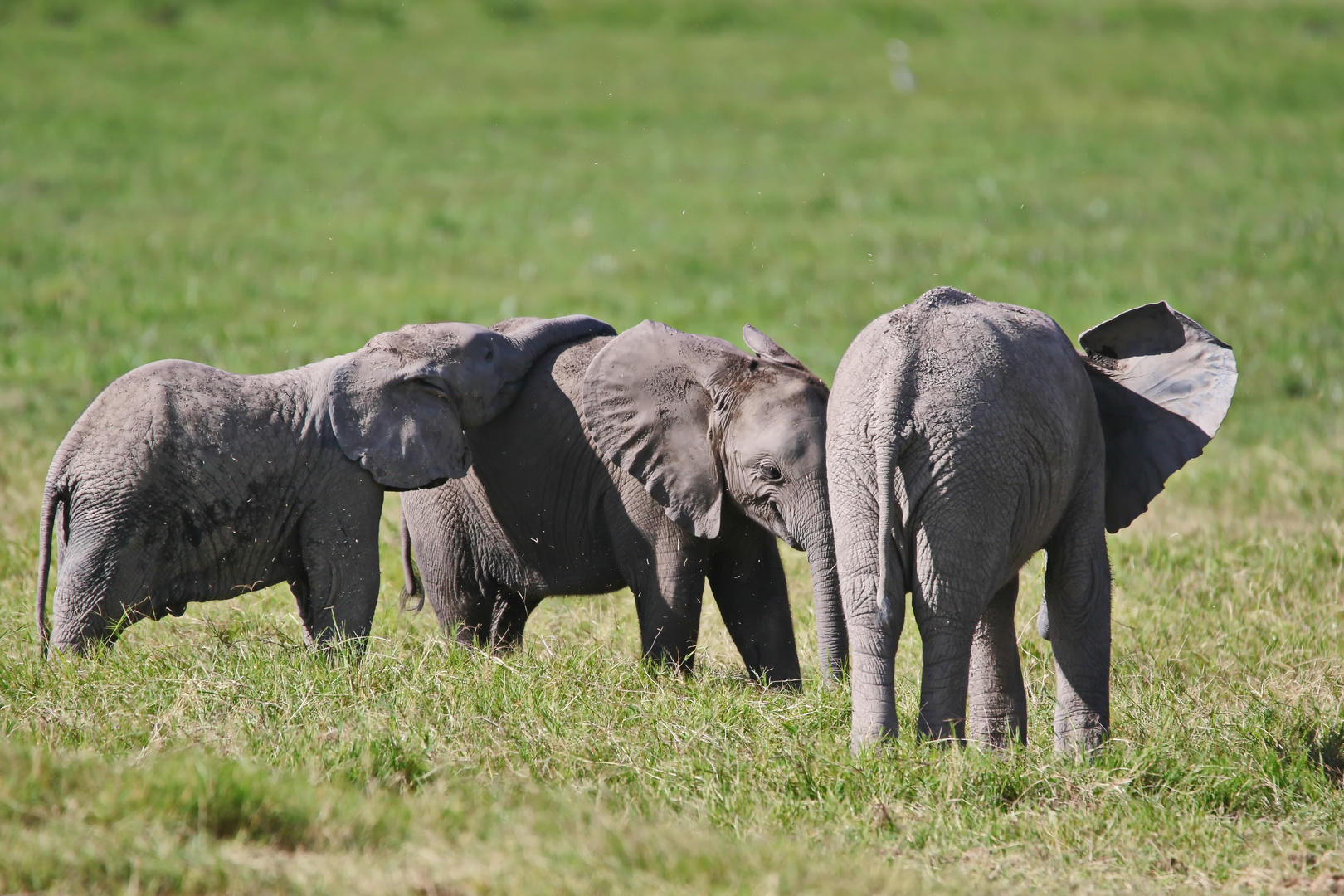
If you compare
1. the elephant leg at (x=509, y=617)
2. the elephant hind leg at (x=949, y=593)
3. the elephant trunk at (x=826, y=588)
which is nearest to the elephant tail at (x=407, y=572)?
the elephant leg at (x=509, y=617)

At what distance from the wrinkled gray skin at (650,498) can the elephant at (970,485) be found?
0.74m

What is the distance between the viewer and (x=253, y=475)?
19.7 feet

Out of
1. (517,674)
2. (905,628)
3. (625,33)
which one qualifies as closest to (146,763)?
(517,674)

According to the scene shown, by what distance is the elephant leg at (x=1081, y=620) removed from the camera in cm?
519

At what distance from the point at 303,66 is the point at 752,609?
2621cm

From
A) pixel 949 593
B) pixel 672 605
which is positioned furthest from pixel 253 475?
pixel 949 593

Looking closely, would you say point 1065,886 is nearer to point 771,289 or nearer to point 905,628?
point 905,628

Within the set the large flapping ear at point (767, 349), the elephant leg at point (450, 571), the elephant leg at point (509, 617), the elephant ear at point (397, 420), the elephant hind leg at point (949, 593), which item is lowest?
the elephant leg at point (509, 617)

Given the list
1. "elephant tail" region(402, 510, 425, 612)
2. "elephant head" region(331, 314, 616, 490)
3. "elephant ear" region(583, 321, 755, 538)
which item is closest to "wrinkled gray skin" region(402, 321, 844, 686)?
"elephant ear" region(583, 321, 755, 538)

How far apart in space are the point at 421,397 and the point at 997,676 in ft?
8.41

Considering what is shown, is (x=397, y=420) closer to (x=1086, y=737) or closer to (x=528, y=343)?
(x=528, y=343)

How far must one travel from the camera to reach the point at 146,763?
181 inches

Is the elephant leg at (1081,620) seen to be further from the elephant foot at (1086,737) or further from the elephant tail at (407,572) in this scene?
the elephant tail at (407,572)

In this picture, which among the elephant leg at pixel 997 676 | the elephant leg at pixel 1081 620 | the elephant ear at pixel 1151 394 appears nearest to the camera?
the elephant leg at pixel 1081 620
